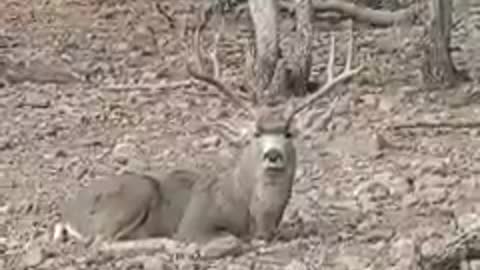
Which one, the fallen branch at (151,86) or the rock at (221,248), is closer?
the rock at (221,248)

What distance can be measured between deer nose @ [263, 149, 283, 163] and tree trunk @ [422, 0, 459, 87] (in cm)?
411

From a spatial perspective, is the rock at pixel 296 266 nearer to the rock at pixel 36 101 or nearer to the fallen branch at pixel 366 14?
the rock at pixel 36 101

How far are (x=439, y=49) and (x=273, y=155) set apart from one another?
167 inches

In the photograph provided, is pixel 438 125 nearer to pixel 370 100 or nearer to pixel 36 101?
pixel 370 100

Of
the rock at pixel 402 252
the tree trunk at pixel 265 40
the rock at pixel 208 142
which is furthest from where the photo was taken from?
the tree trunk at pixel 265 40

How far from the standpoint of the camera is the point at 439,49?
11.5 meters

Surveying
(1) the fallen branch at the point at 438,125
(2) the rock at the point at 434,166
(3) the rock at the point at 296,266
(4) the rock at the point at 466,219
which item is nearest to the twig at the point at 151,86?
(1) the fallen branch at the point at 438,125

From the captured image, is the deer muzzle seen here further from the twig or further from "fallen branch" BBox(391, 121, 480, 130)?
the twig

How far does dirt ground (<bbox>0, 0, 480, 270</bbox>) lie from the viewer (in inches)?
303

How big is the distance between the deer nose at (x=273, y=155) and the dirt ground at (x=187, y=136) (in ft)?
1.48

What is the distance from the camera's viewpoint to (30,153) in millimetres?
10164

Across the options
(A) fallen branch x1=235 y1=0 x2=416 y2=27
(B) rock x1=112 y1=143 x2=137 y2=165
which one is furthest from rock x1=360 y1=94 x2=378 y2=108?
(A) fallen branch x1=235 y1=0 x2=416 y2=27

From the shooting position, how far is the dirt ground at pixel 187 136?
303 inches

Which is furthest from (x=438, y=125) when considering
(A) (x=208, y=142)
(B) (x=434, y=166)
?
(A) (x=208, y=142)
